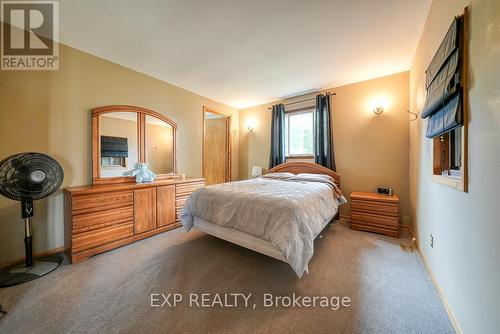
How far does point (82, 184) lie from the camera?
2529mm

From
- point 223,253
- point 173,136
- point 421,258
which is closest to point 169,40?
point 173,136

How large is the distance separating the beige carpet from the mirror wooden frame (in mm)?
1082

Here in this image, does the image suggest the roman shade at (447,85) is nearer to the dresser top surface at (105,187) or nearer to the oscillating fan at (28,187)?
the dresser top surface at (105,187)

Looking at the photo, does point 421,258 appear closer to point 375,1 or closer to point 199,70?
point 375,1

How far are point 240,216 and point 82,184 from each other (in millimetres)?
2317

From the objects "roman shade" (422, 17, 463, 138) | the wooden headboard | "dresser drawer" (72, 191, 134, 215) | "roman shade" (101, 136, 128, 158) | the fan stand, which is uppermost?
"roman shade" (422, 17, 463, 138)

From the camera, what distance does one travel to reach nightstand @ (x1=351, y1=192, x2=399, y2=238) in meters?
2.69

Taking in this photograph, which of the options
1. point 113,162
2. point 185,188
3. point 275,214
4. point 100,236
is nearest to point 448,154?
point 275,214

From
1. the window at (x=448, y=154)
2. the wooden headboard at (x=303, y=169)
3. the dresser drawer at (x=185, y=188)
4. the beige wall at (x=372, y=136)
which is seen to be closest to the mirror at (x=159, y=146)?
the dresser drawer at (x=185, y=188)

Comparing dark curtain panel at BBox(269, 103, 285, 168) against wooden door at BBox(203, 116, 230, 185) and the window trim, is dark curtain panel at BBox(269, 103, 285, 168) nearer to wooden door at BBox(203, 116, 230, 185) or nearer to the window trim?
the window trim

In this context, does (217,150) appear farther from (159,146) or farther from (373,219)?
(373,219)

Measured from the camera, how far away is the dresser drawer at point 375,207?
8.83 feet

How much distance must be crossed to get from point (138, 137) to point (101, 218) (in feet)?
4.64

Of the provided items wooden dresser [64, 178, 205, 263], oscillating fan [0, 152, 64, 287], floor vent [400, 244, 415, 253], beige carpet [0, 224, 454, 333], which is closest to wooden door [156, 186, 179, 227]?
wooden dresser [64, 178, 205, 263]
